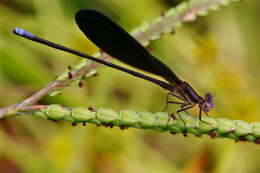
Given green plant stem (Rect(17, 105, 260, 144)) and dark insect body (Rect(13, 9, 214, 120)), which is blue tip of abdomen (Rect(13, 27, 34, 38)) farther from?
green plant stem (Rect(17, 105, 260, 144))

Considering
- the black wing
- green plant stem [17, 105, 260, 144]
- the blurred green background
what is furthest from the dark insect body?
the blurred green background

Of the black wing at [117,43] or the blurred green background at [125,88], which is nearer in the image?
the black wing at [117,43]

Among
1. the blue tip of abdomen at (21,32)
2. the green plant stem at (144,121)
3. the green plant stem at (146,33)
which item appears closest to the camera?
the green plant stem at (144,121)

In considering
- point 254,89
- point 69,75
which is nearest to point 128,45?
point 69,75

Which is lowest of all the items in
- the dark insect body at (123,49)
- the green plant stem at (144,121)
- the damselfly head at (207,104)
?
the green plant stem at (144,121)

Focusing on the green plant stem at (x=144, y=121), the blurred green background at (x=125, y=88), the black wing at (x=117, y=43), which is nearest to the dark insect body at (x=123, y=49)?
the black wing at (x=117, y=43)

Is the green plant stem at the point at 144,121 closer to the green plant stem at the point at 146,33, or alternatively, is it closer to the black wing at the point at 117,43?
the green plant stem at the point at 146,33

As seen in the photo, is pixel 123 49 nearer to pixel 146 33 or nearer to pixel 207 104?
pixel 146 33
